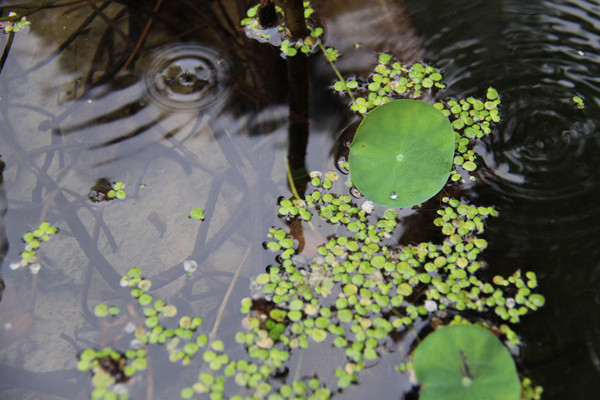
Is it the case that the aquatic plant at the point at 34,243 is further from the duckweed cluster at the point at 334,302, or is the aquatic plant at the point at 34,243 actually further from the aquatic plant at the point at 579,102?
the aquatic plant at the point at 579,102

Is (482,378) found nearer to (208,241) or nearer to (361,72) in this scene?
(208,241)

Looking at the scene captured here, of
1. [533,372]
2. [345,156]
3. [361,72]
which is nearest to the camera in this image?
[533,372]

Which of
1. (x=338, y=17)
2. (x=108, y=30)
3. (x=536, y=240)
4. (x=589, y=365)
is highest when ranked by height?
(x=108, y=30)

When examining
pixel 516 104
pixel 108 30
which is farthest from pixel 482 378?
pixel 108 30

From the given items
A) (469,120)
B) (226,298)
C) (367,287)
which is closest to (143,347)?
(226,298)

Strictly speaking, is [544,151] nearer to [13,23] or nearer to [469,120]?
[469,120]

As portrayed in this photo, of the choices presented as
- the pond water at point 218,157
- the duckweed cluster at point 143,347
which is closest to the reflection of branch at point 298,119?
the pond water at point 218,157

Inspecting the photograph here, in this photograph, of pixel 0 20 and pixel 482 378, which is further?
pixel 0 20
